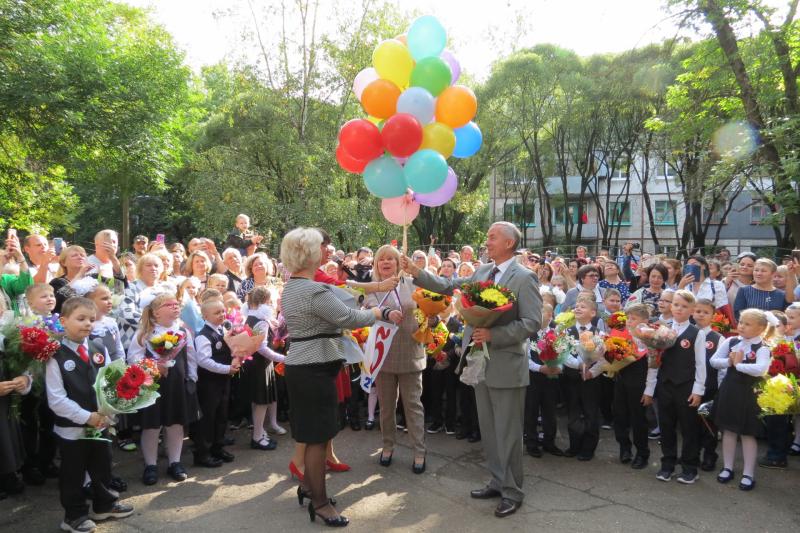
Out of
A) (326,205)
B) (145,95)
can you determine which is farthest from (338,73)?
(145,95)

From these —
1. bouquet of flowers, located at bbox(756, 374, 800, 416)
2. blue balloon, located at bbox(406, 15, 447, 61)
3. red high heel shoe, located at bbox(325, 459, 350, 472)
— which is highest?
blue balloon, located at bbox(406, 15, 447, 61)

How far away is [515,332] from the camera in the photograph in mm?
4496

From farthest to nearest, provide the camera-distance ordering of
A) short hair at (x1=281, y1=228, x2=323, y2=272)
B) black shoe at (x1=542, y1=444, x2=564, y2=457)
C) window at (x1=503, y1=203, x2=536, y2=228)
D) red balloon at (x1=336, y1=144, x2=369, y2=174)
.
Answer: window at (x1=503, y1=203, x2=536, y2=228), black shoe at (x1=542, y1=444, x2=564, y2=457), red balloon at (x1=336, y1=144, x2=369, y2=174), short hair at (x1=281, y1=228, x2=323, y2=272)

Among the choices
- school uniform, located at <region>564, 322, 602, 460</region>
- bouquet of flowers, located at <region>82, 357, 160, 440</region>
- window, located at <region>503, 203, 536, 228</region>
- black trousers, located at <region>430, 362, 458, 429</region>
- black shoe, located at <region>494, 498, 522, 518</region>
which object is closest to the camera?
bouquet of flowers, located at <region>82, 357, 160, 440</region>

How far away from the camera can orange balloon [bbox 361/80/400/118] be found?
556 cm

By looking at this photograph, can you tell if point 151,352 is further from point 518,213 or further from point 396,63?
point 518,213

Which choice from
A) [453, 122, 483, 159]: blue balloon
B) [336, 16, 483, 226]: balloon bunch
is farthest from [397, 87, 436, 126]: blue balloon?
[453, 122, 483, 159]: blue balloon

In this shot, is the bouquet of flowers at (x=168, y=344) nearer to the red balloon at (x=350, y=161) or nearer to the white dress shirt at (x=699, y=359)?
the red balloon at (x=350, y=161)

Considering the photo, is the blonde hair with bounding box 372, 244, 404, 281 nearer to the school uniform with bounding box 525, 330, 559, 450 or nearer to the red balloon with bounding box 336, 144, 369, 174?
the red balloon with bounding box 336, 144, 369, 174

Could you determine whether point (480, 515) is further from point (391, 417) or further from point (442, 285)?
point (442, 285)

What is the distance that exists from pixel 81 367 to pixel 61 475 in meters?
0.76

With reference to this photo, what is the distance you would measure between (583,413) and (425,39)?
413 cm

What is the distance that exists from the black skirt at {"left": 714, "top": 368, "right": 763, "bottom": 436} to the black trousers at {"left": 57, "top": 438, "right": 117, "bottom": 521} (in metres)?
5.22

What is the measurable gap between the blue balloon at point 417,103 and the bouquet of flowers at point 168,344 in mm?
2890
